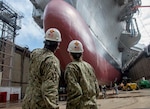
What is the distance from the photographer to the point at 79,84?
2377mm

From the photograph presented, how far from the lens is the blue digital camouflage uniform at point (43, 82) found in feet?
5.85

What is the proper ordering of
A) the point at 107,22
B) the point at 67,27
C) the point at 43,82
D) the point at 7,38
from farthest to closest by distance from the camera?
the point at 7,38, the point at 107,22, the point at 67,27, the point at 43,82

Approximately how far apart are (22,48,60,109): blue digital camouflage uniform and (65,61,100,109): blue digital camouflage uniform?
398 mm

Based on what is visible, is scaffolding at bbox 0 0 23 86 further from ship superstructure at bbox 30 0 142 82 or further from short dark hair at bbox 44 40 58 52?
short dark hair at bbox 44 40 58 52

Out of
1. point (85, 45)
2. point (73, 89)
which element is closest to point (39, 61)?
point (73, 89)

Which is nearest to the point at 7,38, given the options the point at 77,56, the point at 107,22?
the point at 107,22

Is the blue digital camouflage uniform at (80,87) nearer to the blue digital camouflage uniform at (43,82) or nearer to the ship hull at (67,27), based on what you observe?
the blue digital camouflage uniform at (43,82)

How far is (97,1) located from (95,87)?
35.7ft

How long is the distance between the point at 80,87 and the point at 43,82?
0.58m

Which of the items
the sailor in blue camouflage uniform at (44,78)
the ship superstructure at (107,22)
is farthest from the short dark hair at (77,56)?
the ship superstructure at (107,22)

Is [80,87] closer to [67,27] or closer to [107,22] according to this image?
[67,27]

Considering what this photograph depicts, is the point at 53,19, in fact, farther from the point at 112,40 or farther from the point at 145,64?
the point at 145,64

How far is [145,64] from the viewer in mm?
18172

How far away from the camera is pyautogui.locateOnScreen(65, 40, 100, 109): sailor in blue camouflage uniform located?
227cm
